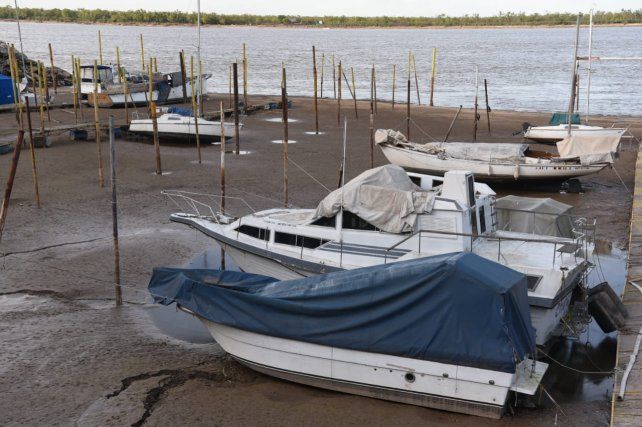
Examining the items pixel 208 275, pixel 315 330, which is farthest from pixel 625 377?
pixel 208 275

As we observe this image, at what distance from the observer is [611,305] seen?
1515 cm

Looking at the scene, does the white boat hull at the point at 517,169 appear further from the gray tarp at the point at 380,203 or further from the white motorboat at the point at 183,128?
the gray tarp at the point at 380,203

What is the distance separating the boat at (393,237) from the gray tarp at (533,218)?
4.87ft

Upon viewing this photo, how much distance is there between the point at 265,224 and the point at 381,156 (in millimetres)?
18602

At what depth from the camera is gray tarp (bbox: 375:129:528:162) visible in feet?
94.4

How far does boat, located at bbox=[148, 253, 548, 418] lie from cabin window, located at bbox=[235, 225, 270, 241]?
11.9 feet

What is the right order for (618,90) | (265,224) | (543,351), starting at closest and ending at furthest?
(543,351)
(265,224)
(618,90)

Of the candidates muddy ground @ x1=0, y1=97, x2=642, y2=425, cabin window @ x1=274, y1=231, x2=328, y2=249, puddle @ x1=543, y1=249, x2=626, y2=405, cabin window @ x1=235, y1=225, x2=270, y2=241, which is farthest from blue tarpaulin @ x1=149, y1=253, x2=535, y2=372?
cabin window @ x1=235, y1=225, x2=270, y2=241

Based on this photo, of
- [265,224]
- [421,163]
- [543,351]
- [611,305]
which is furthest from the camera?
[421,163]

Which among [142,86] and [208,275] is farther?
[142,86]

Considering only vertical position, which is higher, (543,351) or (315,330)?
(315,330)

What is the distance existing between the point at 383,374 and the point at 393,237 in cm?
404

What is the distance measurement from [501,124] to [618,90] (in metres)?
31.5

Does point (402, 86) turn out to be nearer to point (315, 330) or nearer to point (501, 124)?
point (501, 124)
